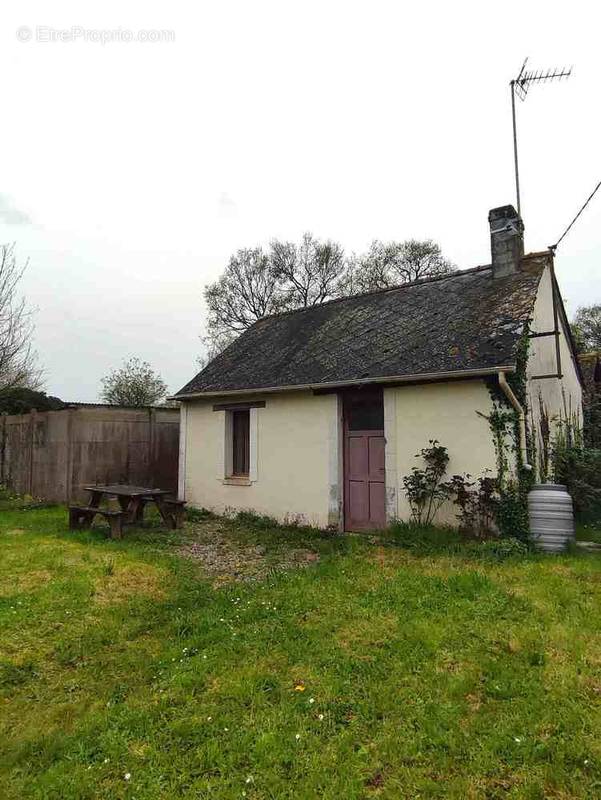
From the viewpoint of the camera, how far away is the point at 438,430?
7.44 m

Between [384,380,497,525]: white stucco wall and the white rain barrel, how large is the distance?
2.37 feet

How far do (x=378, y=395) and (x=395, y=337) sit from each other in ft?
4.53

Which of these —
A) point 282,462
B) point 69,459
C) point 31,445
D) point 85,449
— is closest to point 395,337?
point 282,462

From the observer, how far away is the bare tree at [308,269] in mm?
26891

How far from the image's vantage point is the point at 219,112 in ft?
29.0

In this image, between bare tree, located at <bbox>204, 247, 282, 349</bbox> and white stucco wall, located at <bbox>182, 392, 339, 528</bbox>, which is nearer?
white stucco wall, located at <bbox>182, 392, 339, 528</bbox>

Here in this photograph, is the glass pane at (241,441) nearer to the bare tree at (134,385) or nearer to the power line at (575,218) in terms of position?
the power line at (575,218)

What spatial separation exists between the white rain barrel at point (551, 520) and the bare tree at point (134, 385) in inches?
847

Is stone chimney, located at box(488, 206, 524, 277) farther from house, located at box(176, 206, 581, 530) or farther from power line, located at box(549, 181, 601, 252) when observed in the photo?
power line, located at box(549, 181, 601, 252)

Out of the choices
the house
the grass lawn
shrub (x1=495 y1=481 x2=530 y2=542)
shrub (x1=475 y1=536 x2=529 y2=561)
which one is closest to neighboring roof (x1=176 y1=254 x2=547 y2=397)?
the house

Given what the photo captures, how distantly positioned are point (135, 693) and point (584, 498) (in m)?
8.64

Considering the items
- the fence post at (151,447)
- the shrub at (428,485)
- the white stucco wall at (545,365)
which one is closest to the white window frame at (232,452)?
the fence post at (151,447)

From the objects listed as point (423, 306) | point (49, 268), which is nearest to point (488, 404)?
point (423, 306)

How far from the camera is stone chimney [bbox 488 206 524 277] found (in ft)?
30.4
